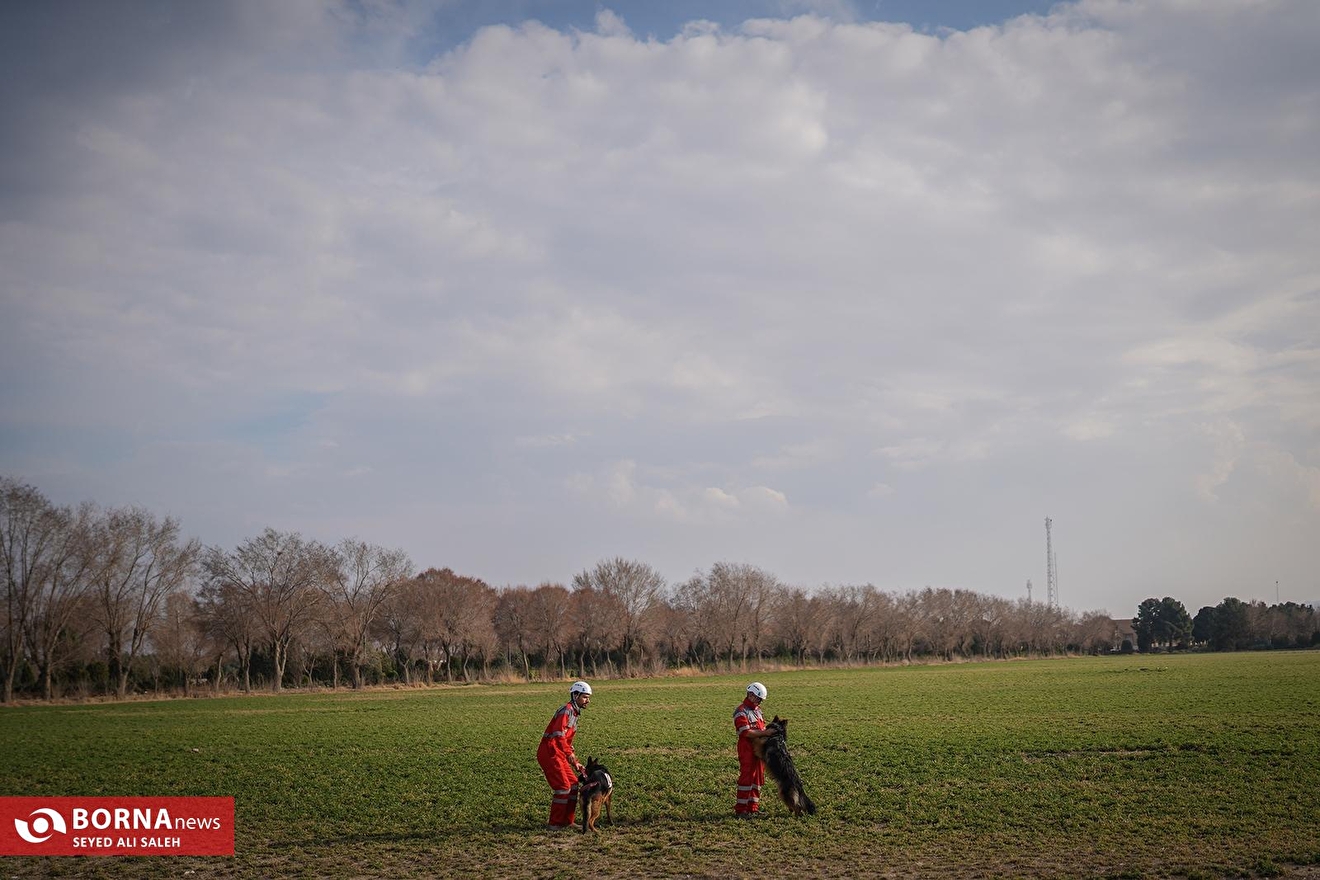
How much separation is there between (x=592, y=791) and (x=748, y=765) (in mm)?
2622

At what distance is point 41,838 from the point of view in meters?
14.7

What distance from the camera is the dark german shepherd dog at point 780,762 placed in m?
14.1

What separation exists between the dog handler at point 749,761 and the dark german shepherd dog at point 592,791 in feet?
7.36

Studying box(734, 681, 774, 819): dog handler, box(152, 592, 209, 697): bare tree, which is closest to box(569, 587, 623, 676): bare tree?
box(152, 592, 209, 697): bare tree

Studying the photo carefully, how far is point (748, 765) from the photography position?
48.3 feet

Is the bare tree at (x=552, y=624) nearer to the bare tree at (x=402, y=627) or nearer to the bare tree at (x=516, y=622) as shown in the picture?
the bare tree at (x=516, y=622)

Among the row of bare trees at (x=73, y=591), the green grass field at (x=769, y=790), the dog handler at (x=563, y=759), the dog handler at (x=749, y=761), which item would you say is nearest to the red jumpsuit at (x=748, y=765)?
the dog handler at (x=749, y=761)

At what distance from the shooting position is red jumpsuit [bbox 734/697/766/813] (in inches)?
575

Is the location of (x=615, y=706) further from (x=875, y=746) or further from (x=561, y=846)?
(x=561, y=846)

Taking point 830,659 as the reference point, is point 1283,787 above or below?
above

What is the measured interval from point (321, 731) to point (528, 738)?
932 centimetres

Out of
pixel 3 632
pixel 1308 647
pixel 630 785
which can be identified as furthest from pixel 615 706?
pixel 1308 647

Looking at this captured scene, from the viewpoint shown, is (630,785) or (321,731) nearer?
(630,785)

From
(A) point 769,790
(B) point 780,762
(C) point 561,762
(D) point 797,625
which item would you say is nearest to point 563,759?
(C) point 561,762
